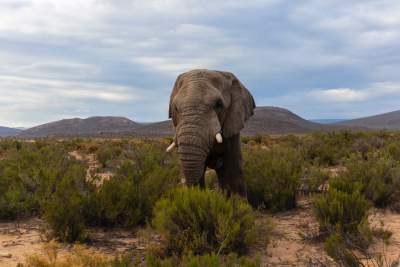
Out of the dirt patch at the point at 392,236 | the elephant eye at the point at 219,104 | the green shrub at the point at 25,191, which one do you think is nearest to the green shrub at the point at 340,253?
the dirt patch at the point at 392,236

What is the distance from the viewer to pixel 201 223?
4.90 m

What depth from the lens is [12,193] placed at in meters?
7.22

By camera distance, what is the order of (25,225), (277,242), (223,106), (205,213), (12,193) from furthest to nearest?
(12,193) → (25,225) → (223,106) → (277,242) → (205,213)

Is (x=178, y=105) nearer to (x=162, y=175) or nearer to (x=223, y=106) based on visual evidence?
(x=223, y=106)

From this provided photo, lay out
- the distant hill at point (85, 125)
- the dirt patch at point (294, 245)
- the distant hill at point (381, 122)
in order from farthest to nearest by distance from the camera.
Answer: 1. the distant hill at point (381, 122)
2. the distant hill at point (85, 125)
3. the dirt patch at point (294, 245)

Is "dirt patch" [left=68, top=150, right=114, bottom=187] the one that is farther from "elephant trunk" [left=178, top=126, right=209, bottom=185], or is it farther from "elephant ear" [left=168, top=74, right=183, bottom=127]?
"elephant trunk" [left=178, top=126, right=209, bottom=185]

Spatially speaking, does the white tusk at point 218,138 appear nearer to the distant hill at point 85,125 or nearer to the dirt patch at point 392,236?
the dirt patch at point 392,236

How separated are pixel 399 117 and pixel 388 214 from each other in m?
137

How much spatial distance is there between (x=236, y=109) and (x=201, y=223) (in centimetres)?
223

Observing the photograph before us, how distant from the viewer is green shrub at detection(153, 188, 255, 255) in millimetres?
4699

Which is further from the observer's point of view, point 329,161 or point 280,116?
point 280,116

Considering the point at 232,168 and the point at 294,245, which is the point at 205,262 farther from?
the point at 232,168

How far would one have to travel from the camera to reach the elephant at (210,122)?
565 centimetres

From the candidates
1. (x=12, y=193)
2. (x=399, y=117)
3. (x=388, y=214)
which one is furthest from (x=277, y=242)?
(x=399, y=117)
